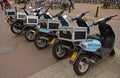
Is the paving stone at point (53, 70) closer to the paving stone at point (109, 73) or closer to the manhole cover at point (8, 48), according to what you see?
the paving stone at point (109, 73)

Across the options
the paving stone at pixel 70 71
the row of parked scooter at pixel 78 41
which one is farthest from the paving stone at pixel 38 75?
the row of parked scooter at pixel 78 41

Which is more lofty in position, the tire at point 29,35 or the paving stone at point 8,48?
the tire at point 29,35

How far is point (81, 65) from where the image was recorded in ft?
8.79

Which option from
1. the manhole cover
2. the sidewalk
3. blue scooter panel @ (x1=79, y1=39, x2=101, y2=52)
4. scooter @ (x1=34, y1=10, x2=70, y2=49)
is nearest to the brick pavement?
the sidewalk

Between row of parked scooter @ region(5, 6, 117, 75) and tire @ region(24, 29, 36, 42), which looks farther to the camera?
tire @ region(24, 29, 36, 42)

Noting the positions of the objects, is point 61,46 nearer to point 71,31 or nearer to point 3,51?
point 71,31

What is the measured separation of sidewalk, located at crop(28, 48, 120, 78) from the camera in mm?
2713

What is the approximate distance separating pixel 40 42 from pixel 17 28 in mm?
1764

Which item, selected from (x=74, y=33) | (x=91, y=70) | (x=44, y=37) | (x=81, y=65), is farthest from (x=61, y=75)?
(x=44, y=37)

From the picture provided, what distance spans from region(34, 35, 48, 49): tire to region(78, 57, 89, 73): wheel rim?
1.60 m

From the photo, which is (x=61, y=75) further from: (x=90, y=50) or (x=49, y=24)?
(x=49, y=24)

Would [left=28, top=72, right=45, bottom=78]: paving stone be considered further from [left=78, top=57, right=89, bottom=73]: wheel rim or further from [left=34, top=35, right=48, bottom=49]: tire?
[left=34, top=35, right=48, bottom=49]: tire

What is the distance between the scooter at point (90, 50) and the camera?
255 cm

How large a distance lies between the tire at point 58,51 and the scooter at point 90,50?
1.88 feet
